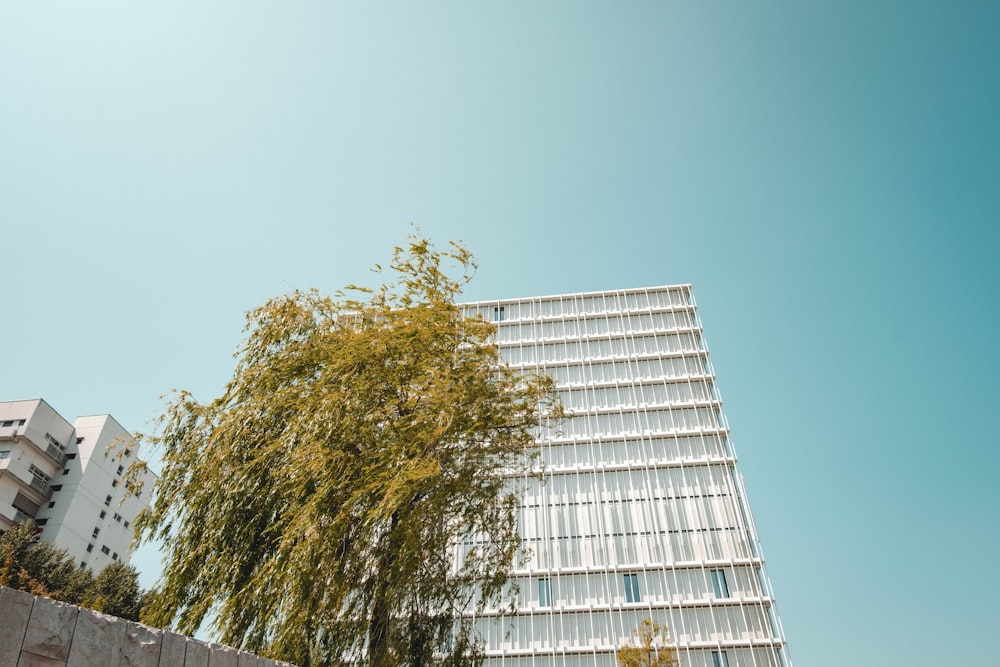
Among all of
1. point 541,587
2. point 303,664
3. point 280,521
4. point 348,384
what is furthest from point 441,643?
point 541,587

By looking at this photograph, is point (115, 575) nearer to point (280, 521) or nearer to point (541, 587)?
point (541, 587)

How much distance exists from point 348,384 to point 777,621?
35.3m

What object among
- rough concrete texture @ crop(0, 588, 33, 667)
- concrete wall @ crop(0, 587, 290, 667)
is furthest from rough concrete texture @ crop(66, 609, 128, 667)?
rough concrete texture @ crop(0, 588, 33, 667)

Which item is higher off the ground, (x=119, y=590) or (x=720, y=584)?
(x=720, y=584)

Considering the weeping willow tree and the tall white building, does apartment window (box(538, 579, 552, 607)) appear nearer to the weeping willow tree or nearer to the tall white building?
the tall white building

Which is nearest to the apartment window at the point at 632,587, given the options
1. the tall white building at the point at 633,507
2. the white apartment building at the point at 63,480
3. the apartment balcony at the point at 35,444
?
the tall white building at the point at 633,507

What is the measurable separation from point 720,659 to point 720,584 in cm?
429

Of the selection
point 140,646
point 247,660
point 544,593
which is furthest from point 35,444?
point 140,646

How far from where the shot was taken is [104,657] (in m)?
3.32

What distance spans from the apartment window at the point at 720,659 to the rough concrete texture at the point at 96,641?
38113 millimetres

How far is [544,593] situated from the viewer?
36.5 m

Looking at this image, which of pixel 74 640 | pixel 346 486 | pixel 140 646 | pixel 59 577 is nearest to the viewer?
pixel 74 640

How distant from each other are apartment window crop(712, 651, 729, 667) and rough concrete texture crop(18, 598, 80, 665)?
1514 inches

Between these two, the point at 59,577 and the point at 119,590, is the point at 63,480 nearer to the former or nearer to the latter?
the point at 59,577
